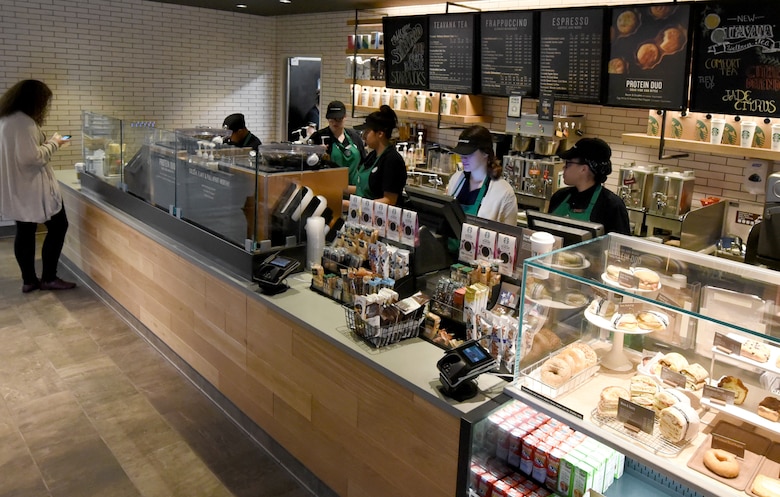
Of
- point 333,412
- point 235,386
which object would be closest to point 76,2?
point 235,386

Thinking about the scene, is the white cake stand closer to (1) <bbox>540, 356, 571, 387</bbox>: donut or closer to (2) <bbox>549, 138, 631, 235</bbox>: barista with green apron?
(1) <bbox>540, 356, 571, 387</bbox>: donut

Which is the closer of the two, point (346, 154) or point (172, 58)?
point (346, 154)

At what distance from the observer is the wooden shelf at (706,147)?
4.62 m

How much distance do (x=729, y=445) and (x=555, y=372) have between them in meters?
0.59

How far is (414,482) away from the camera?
261cm

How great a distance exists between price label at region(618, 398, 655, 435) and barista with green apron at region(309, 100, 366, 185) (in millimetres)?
4458

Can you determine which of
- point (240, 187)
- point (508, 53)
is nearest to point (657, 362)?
point (240, 187)

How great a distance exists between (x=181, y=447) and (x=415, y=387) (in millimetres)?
1886

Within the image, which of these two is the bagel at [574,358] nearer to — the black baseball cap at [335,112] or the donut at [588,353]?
the donut at [588,353]

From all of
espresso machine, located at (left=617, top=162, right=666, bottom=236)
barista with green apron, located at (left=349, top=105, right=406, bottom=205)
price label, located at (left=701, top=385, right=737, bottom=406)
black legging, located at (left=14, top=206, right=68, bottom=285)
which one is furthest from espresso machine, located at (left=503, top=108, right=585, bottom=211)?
black legging, located at (left=14, top=206, right=68, bottom=285)

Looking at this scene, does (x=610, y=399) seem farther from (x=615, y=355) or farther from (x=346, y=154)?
(x=346, y=154)

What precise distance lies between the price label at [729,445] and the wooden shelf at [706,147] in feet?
11.2

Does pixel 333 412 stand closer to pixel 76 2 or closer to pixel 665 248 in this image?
pixel 665 248

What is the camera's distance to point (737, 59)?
14.4 feet
